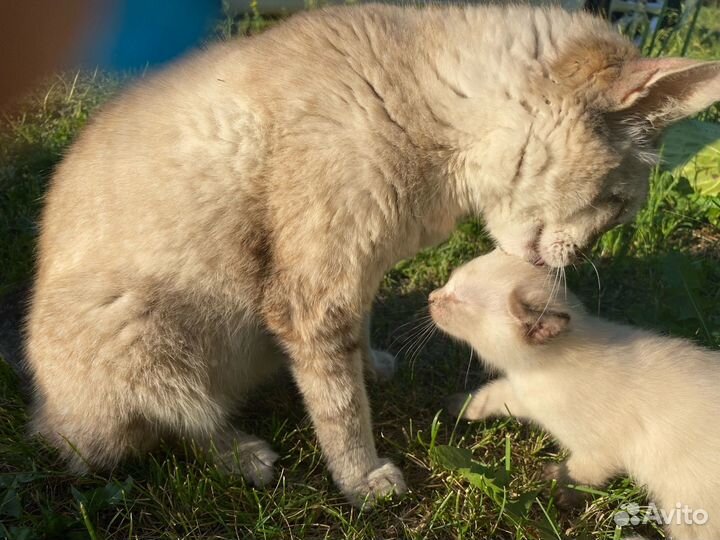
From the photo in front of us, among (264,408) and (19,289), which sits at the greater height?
(19,289)

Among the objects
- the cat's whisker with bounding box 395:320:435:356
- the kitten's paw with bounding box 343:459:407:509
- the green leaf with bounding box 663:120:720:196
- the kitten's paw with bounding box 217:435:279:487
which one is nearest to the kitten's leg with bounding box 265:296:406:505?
the kitten's paw with bounding box 343:459:407:509

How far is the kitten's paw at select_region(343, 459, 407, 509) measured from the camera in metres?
2.41

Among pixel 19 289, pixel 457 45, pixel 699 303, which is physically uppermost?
pixel 457 45

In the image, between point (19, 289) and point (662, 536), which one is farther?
point (19, 289)

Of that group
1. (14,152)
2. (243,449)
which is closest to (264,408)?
(243,449)

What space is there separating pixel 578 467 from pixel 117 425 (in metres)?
1.53

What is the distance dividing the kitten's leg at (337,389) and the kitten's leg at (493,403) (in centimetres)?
42

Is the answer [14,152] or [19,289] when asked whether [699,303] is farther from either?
[14,152]

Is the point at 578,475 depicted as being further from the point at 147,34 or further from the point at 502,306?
the point at 147,34

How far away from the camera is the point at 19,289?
3139 millimetres

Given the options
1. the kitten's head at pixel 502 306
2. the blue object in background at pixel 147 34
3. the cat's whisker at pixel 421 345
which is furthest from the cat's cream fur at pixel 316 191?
the blue object in background at pixel 147 34

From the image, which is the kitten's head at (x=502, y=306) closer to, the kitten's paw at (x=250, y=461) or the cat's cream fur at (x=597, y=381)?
the cat's cream fur at (x=597, y=381)

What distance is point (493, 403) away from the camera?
269 centimetres

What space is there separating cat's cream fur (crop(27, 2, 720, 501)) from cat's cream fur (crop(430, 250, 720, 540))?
0.21 m
